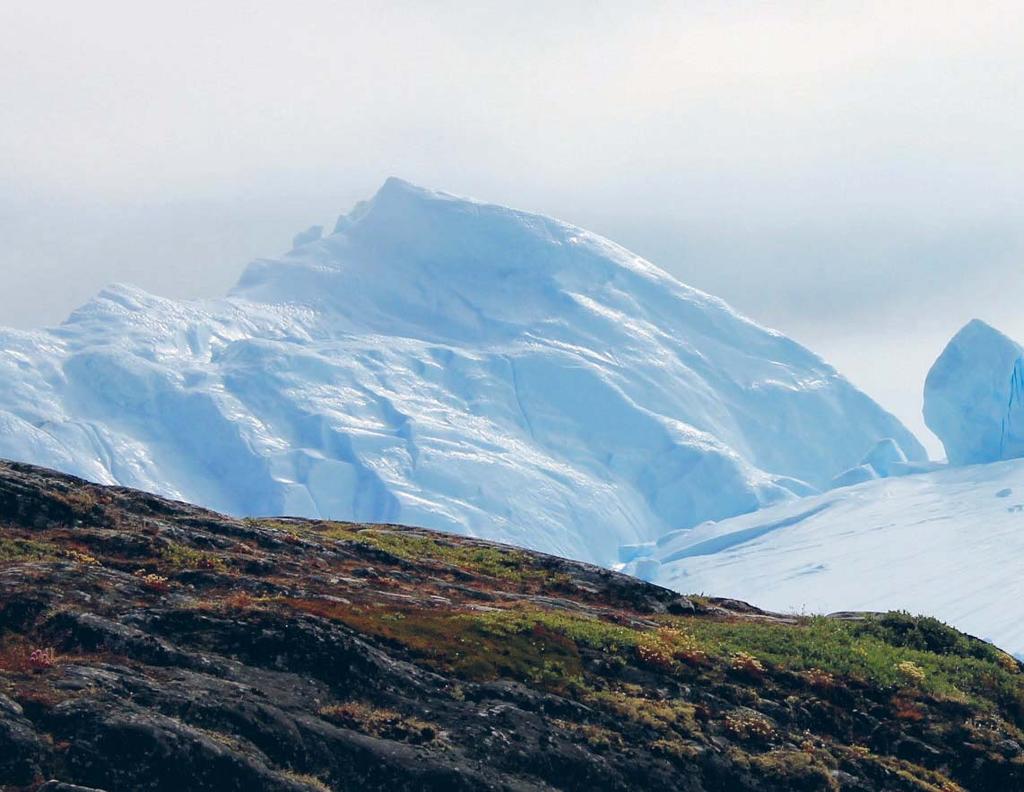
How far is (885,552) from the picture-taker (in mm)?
96375

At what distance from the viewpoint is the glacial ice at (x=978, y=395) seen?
10262 centimetres

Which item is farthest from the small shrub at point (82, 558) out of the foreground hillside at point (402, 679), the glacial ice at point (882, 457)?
the glacial ice at point (882, 457)

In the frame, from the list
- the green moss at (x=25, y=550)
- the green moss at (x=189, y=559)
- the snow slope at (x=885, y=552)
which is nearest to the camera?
the green moss at (x=25, y=550)

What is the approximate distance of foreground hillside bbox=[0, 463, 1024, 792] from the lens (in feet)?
55.5

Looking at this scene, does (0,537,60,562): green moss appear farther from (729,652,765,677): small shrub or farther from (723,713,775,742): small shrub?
(729,652,765,677): small shrub

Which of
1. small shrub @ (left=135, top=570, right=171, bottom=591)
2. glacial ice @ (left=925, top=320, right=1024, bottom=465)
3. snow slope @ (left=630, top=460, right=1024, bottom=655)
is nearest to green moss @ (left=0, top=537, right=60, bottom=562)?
small shrub @ (left=135, top=570, right=171, bottom=591)

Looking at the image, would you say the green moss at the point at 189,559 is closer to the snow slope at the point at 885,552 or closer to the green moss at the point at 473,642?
the green moss at the point at 473,642

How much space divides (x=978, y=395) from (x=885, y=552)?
1654cm

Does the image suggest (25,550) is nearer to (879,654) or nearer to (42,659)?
(42,659)

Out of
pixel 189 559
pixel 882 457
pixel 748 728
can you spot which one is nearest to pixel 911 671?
pixel 748 728

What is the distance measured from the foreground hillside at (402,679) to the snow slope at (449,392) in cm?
7920

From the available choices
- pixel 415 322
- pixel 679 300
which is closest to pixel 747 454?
pixel 679 300

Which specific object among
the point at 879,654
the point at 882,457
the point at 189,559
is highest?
the point at 882,457

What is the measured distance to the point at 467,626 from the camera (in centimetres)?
2206
